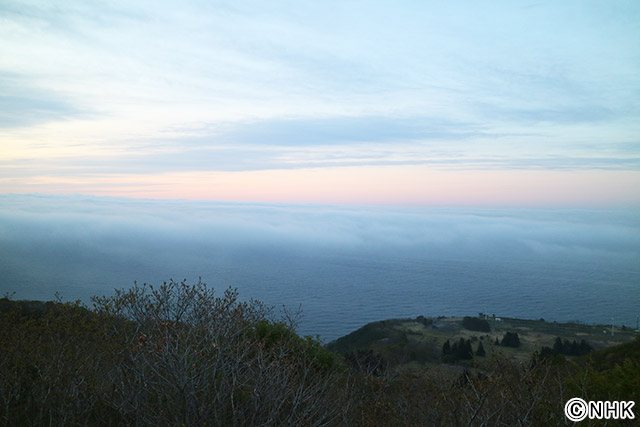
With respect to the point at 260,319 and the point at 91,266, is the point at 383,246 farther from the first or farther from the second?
the point at 260,319

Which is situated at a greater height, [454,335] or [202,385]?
[202,385]

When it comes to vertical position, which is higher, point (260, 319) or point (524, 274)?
point (260, 319)

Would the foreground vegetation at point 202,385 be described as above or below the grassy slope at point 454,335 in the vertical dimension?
above

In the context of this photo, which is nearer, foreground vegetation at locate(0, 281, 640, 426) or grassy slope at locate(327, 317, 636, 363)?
foreground vegetation at locate(0, 281, 640, 426)

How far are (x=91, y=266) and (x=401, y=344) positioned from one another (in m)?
60.4

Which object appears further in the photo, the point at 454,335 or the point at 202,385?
the point at 454,335

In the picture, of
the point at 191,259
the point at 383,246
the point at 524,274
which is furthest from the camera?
the point at 383,246

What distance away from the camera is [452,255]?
525 feet

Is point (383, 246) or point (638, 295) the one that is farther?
point (383, 246)

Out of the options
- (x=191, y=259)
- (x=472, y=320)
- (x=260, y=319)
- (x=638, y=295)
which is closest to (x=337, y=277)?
(x=191, y=259)

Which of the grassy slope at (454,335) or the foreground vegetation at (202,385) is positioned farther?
the grassy slope at (454,335)

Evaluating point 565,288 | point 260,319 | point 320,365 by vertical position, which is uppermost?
point 260,319

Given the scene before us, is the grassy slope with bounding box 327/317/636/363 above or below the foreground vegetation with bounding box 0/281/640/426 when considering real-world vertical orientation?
below

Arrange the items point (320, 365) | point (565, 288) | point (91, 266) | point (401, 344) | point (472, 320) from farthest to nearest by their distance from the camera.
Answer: point (565, 288) < point (91, 266) < point (472, 320) < point (401, 344) < point (320, 365)
